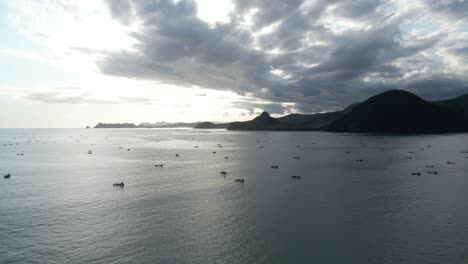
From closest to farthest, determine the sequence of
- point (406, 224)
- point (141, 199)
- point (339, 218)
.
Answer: point (406, 224) < point (339, 218) < point (141, 199)

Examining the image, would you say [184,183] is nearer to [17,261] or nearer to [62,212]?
[62,212]

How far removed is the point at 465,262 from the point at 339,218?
13.3 m

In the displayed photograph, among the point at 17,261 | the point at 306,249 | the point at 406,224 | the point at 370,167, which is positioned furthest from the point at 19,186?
the point at 370,167

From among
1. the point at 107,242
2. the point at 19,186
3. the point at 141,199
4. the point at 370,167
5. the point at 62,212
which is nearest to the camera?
the point at 107,242

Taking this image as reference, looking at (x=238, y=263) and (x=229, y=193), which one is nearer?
(x=238, y=263)

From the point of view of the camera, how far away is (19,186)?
56.0 metres

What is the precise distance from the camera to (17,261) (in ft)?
81.6

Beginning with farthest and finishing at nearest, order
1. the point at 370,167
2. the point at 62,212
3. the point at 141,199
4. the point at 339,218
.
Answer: the point at 370,167
the point at 141,199
the point at 62,212
the point at 339,218

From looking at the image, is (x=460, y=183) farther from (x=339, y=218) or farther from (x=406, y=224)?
(x=339, y=218)

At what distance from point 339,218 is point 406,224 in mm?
7638

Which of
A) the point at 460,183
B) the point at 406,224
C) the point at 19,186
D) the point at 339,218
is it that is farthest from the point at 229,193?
the point at 460,183

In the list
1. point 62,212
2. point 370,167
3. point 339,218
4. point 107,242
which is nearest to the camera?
point 107,242

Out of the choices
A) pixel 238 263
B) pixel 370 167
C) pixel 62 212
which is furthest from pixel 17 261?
pixel 370 167

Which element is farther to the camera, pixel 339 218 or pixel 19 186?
pixel 19 186
